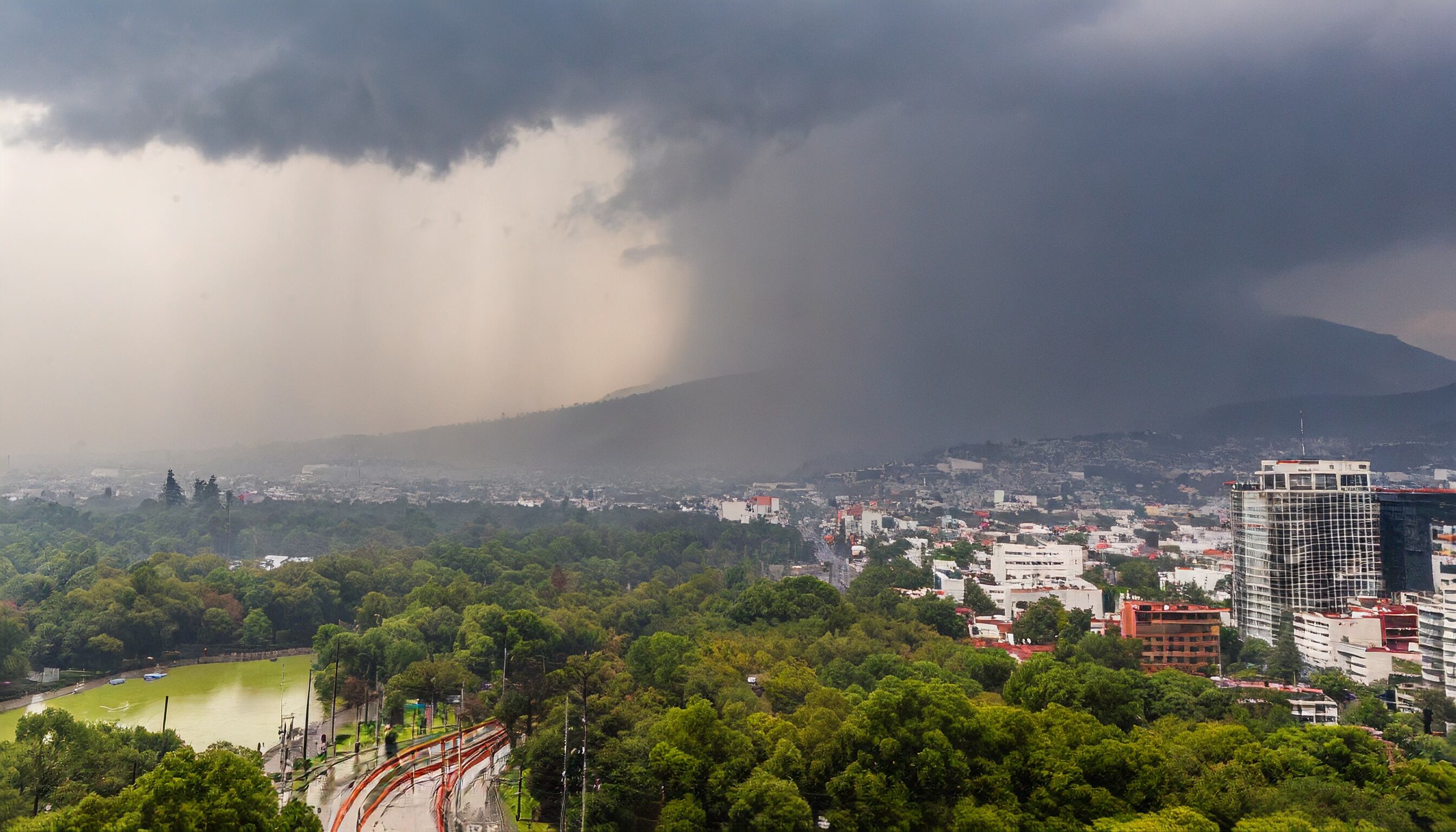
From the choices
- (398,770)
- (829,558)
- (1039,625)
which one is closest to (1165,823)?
(398,770)

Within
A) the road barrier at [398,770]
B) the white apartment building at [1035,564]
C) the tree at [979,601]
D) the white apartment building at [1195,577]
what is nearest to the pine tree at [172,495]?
the road barrier at [398,770]

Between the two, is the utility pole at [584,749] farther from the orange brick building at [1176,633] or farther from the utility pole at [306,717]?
the orange brick building at [1176,633]

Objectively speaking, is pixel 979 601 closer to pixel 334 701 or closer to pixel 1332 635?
pixel 1332 635

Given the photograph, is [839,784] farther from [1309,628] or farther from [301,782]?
[1309,628]

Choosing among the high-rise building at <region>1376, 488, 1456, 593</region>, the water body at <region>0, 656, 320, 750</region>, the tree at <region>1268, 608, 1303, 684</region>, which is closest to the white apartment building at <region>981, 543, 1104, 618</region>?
the tree at <region>1268, 608, 1303, 684</region>

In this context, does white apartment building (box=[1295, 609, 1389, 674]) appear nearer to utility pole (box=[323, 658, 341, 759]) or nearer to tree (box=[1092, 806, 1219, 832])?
tree (box=[1092, 806, 1219, 832])

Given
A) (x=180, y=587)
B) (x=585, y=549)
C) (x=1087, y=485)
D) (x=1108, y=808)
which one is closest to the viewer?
(x=1108, y=808)

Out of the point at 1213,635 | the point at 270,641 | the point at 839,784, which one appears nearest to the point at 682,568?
the point at 270,641

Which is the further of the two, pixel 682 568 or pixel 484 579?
pixel 682 568
